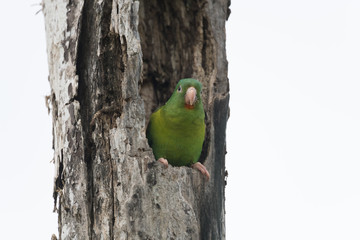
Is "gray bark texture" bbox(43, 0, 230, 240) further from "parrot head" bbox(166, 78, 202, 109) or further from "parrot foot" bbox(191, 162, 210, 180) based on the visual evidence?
"parrot head" bbox(166, 78, 202, 109)

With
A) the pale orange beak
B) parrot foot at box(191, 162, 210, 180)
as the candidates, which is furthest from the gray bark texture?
the pale orange beak

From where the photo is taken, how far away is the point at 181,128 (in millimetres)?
6020

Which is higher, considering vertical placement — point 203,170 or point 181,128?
point 181,128

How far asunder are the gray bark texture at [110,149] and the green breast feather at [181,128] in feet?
1.40

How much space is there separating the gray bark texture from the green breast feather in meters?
0.43

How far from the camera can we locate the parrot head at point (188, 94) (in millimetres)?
5750

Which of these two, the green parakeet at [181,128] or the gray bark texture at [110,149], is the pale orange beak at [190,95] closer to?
the green parakeet at [181,128]

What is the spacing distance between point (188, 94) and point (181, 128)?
0.48m

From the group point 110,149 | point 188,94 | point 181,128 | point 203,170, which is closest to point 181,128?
point 181,128

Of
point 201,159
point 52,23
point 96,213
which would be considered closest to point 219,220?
point 201,159

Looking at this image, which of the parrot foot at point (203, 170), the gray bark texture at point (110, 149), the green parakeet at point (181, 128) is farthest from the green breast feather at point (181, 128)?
the parrot foot at point (203, 170)

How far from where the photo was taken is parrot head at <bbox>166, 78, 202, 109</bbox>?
5.75 metres

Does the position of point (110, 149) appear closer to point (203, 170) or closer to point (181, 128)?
point (203, 170)

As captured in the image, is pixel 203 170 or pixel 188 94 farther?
pixel 188 94
